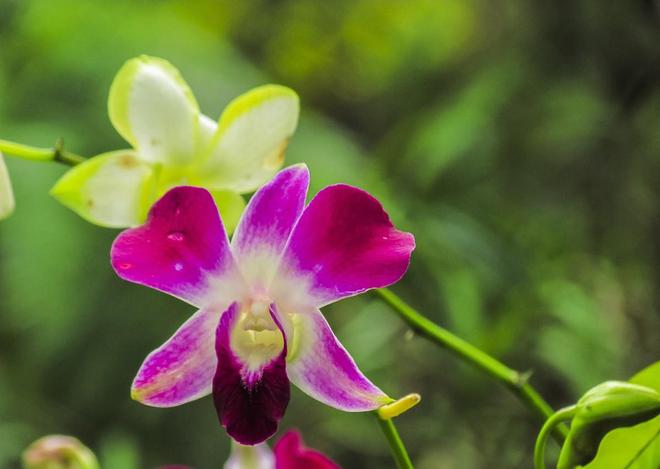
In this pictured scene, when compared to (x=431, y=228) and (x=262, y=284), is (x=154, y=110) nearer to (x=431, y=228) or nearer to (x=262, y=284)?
(x=262, y=284)

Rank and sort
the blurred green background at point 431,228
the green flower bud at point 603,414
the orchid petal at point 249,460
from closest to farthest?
the green flower bud at point 603,414 < the orchid petal at point 249,460 < the blurred green background at point 431,228

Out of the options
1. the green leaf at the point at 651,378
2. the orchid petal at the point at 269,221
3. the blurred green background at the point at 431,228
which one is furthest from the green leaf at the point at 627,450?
the blurred green background at the point at 431,228

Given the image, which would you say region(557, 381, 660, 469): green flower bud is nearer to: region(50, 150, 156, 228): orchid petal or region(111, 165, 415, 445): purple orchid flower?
region(111, 165, 415, 445): purple orchid flower

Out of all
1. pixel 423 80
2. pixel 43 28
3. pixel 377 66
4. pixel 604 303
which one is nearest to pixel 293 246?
pixel 604 303

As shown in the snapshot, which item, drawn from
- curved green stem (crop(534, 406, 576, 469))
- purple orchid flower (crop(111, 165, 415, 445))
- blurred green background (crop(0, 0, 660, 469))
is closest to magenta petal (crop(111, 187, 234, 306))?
purple orchid flower (crop(111, 165, 415, 445))

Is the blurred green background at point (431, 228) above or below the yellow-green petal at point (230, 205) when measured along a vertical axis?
below

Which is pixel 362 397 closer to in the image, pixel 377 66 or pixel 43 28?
pixel 43 28

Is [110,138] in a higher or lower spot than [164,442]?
higher

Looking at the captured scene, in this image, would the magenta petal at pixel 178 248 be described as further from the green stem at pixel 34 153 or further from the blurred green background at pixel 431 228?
the blurred green background at pixel 431 228
